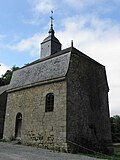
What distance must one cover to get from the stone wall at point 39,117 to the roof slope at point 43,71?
59 centimetres

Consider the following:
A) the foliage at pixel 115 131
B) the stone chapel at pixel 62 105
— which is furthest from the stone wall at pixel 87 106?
the foliage at pixel 115 131

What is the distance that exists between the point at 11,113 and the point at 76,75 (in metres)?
6.47

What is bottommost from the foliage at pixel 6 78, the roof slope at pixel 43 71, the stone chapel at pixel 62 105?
the stone chapel at pixel 62 105

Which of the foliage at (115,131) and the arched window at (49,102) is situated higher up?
the arched window at (49,102)

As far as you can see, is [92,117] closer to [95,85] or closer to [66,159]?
[95,85]

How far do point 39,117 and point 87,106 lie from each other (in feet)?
11.1

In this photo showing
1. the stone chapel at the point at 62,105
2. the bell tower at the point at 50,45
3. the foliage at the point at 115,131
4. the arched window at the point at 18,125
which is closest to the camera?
the stone chapel at the point at 62,105

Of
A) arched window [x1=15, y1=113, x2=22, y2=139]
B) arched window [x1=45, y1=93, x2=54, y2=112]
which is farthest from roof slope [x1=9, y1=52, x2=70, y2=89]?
arched window [x1=15, y1=113, x2=22, y2=139]

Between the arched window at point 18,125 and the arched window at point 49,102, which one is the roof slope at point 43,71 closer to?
the arched window at point 49,102

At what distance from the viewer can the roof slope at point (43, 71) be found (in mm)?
14093

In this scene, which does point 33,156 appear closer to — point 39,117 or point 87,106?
point 39,117

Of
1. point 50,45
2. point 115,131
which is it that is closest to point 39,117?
point 50,45

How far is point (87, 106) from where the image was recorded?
14.4 metres

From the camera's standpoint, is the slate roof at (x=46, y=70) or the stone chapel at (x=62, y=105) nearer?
the stone chapel at (x=62, y=105)
